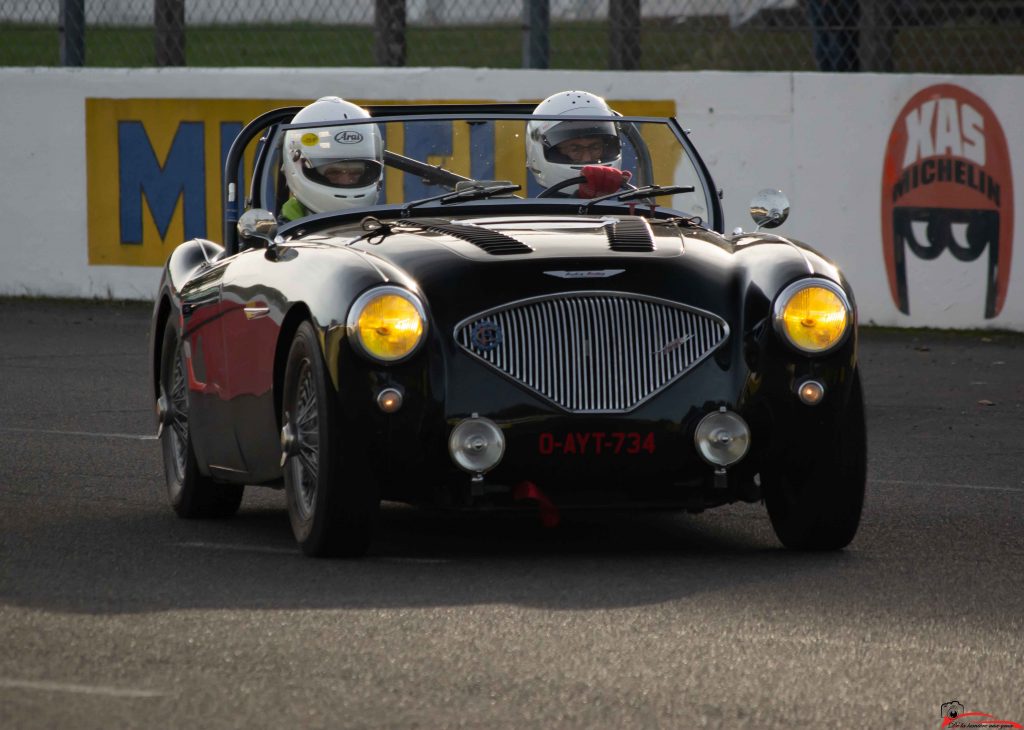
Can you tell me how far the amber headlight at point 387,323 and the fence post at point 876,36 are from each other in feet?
29.4

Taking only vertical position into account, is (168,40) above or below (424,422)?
above

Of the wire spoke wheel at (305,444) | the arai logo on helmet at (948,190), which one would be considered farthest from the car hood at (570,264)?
the arai logo on helmet at (948,190)

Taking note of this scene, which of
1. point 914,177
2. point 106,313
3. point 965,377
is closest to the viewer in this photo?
point 965,377

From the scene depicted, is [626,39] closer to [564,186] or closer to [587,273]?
[564,186]

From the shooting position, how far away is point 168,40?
16.0 meters

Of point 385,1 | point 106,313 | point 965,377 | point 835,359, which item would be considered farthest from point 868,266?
point 835,359

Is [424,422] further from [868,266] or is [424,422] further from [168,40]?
[168,40]

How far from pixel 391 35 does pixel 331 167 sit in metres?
8.34

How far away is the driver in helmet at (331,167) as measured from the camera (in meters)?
7.46

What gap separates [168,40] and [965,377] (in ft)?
22.4

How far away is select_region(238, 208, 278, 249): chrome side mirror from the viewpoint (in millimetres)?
6953

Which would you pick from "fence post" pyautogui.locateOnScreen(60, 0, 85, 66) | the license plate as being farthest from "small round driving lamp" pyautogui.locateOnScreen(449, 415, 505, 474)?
"fence post" pyautogui.locateOnScreen(60, 0, 85, 66)

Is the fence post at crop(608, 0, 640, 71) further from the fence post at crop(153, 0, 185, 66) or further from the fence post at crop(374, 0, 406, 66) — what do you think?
the fence post at crop(153, 0, 185, 66)

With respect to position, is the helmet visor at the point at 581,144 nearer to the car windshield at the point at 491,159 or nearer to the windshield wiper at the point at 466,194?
the car windshield at the point at 491,159
